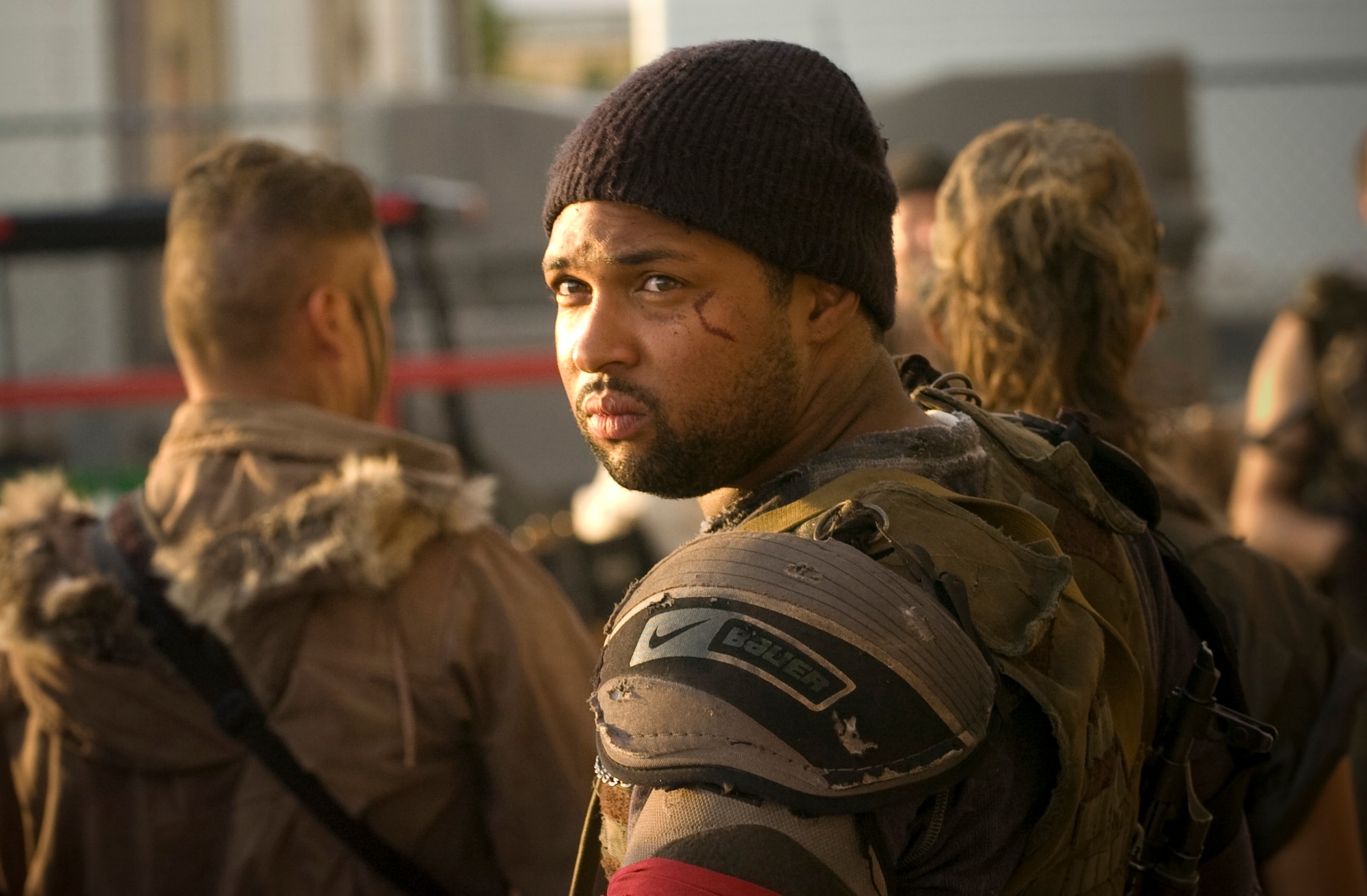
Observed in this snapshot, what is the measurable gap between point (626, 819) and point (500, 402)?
229 inches

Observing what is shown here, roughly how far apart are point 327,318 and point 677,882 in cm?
154

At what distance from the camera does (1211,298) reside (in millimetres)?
10484

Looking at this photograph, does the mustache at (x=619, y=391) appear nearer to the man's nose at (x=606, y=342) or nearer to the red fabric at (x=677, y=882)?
the man's nose at (x=606, y=342)

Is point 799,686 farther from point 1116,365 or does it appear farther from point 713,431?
point 1116,365

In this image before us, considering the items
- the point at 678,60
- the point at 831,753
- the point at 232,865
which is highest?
the point at 678,60

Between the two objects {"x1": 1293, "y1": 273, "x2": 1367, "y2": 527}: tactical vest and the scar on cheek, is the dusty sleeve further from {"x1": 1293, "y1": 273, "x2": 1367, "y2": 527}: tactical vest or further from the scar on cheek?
{"x1": 1293, "y1": 273, "x2": 1367, "y2": 527}: tactical vest

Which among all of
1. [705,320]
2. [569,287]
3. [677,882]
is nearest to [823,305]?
[705,320]

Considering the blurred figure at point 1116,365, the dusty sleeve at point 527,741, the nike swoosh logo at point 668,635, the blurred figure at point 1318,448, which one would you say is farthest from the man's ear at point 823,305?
the blurred figure at point 1318,448

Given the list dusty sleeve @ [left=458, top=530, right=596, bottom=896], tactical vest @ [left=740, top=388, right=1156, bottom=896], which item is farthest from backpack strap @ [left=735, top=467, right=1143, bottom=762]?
dusty sleeve @ [left=458, top=530, right=596, bottom=896]

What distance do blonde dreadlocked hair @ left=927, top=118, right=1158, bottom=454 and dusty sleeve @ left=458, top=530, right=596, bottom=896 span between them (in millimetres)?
818

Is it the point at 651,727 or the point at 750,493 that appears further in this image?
the point at 750,493

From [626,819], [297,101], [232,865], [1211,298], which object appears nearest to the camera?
[626,819]

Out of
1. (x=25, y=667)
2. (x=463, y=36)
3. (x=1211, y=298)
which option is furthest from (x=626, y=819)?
(x=463, y=36)

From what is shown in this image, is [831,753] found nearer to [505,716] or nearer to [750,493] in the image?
[750,493]
